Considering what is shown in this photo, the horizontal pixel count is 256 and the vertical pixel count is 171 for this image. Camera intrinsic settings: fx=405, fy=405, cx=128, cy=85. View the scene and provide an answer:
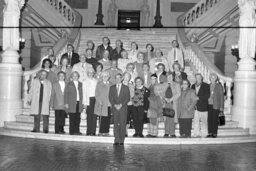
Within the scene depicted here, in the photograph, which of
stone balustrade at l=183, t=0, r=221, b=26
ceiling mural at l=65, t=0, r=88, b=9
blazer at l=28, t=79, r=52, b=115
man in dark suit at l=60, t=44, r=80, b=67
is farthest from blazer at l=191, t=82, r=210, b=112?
ceiling mural at l=65, t=0, r=88, b=9

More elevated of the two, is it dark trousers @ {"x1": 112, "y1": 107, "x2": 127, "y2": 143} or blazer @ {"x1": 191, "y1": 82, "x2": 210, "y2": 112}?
blazer @ {"x1": 191, "y1": 82, "x2": 210, "y2": 112}

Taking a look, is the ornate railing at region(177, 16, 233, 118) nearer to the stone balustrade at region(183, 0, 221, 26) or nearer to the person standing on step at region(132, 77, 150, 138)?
the stone balustrade at region(183, 0, 221, 26)

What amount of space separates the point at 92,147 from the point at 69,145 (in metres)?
0.56

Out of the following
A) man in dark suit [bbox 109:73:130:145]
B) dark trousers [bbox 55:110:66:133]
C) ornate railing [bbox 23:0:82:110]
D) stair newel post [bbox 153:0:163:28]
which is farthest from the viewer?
stair newel post [bbox 153:0:163:28]

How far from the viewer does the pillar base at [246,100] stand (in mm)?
11625

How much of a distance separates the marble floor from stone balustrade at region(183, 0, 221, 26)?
30.0 ft

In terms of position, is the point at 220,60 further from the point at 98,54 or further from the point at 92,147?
the point at 92,147

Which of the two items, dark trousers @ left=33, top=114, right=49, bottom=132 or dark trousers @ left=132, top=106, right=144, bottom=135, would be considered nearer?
dark trousers @ left=132, top=106, right=144, bottom=135

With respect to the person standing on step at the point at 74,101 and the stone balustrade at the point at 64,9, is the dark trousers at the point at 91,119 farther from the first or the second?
the stone balustrade at the point at 64,9

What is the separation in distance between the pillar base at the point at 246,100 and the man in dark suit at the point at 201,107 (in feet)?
5.60

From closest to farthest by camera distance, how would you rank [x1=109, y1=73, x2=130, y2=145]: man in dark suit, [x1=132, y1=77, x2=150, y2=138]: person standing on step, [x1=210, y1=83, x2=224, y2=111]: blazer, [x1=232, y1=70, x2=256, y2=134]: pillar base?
1. [x1=109, y1=73, x2=130, y2=145]: man in dark suit
2. [x1=132, y1=77, x2=150, y2=138]: person standing on step
3. [x1=210, y1=83, x2=224, y2=111]: blazer
4. [x1=232, y1=70, x2=256, y2=134]: pillar base

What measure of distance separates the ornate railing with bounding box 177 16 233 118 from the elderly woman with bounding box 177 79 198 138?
2.39 m

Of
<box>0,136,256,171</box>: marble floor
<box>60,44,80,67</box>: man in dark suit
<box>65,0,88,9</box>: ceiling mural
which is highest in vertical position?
<box>65,0,88,9</box>: ceiling mural

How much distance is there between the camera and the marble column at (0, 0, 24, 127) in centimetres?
1173
